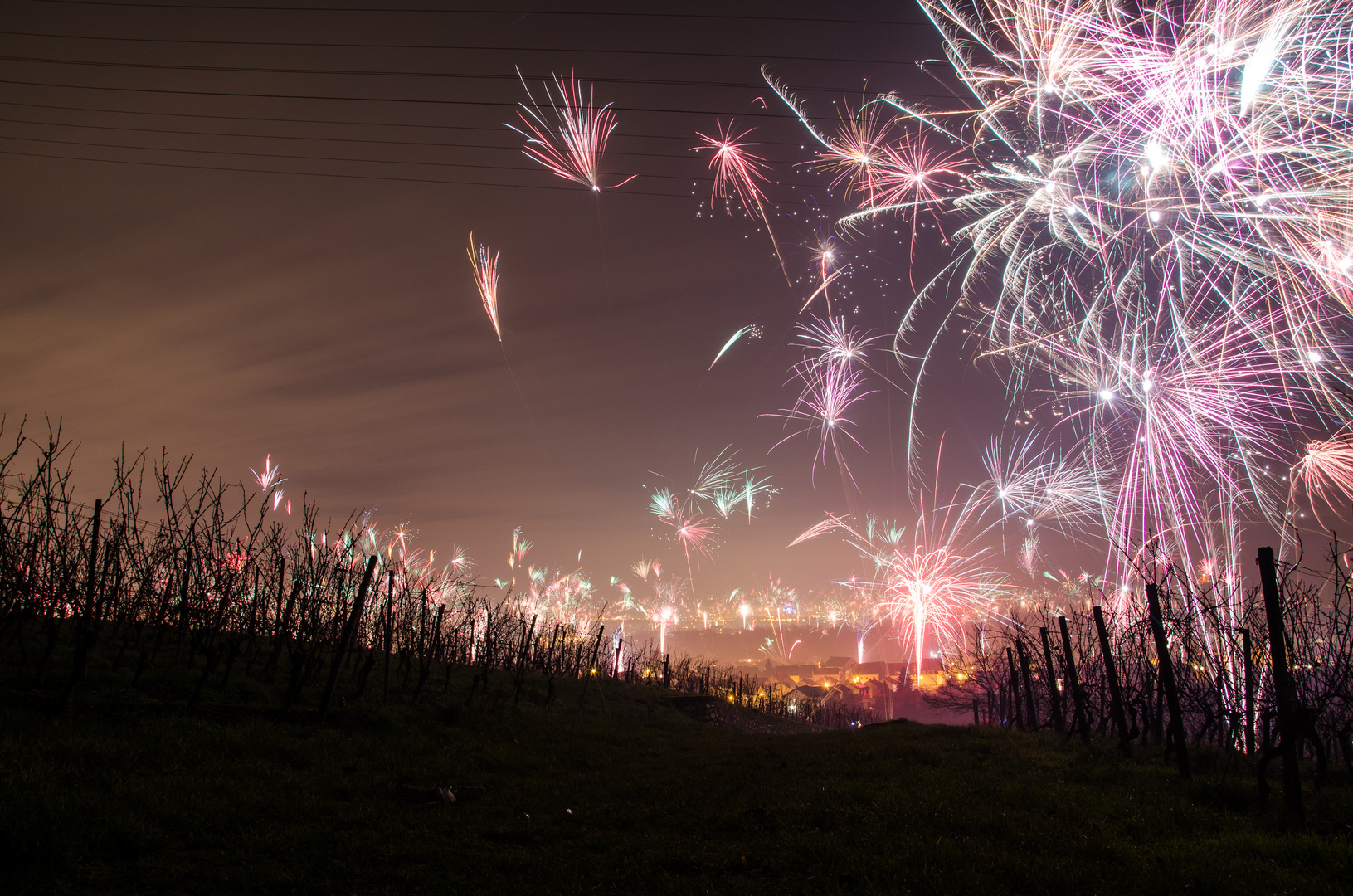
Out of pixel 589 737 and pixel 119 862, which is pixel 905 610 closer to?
pixel 589 737

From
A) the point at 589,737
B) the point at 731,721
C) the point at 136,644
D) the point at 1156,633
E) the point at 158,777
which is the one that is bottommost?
the point at 731,721

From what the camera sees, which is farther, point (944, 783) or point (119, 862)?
point (944, 783)

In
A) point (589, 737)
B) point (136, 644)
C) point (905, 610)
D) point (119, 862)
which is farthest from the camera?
point (905, 610)

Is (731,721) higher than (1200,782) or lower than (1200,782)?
lower

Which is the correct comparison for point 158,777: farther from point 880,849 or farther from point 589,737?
point 589,737

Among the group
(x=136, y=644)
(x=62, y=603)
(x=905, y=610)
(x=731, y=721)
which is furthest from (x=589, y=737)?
(x=905, y=610)

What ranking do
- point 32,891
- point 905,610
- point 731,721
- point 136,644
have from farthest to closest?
point 905,610, point 731,721, point 136,644, point 32,891
